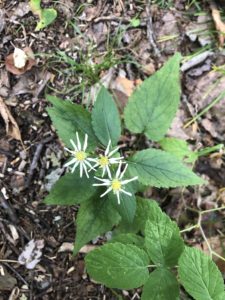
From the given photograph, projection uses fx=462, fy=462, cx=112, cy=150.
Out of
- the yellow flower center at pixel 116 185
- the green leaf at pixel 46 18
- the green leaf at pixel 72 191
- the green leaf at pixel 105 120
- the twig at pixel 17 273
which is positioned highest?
the green leaf at pixel 46 18

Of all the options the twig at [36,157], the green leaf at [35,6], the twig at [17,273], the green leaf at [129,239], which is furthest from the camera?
the green leaf at [35,6]

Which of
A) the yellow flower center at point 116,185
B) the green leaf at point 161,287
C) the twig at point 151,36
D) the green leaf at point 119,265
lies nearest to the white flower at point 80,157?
the yellow flower center at point 116,185

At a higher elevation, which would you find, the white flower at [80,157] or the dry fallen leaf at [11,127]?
the white flower at [80,157]

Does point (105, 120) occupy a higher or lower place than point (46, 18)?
lower

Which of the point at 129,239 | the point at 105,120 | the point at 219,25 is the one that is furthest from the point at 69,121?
the point at 219,25

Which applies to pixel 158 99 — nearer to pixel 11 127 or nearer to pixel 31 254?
pixel 11 127

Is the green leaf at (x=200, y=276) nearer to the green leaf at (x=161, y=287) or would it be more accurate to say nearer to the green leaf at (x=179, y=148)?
Result: the green leaf at (x=161, y=287)

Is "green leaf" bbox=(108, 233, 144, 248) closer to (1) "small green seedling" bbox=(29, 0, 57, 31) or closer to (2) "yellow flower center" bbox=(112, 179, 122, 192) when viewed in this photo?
(2) "yellow flower center" bbox=(112, 179, 122, 192)
